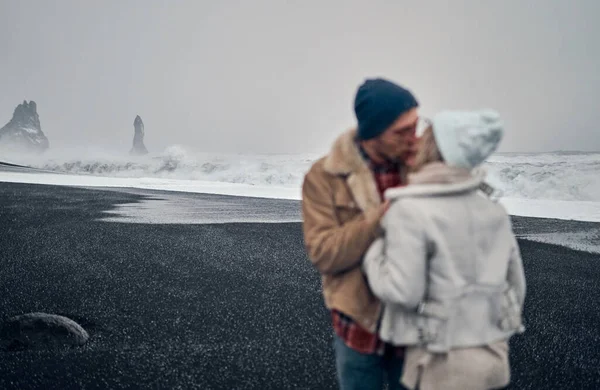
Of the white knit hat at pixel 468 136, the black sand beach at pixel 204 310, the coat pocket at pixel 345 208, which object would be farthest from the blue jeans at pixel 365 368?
the black sand beach at pixel 204 310

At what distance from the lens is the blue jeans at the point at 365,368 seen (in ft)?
5.88

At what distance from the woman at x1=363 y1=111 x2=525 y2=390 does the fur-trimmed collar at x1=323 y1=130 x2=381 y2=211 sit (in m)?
0.15

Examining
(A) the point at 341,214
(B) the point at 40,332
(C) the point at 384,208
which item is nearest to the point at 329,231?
(A) the point at 341,214

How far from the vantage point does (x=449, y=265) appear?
151 cm

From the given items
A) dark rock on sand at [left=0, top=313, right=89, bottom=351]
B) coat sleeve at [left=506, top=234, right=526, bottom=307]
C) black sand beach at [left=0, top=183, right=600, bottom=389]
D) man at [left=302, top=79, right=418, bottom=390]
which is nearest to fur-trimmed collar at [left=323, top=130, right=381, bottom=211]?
man at [left=302, top=79, right=418, bottom=390]

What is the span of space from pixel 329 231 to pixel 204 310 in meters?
3.03

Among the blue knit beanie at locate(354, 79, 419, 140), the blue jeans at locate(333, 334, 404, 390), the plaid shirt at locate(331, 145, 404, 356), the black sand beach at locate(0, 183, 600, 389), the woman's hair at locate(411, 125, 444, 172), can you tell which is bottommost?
the black sand beach at locate(0, 183, 600, 389)

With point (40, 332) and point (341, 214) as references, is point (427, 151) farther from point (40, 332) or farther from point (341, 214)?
point (40, 332)

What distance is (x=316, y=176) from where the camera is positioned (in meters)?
1.72

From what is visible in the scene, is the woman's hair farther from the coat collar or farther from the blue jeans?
the blue jeans

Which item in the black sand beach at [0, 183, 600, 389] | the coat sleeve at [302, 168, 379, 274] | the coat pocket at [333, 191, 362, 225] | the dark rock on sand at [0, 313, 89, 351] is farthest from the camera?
the dark rock on sand at [0, 313, 89, 351]

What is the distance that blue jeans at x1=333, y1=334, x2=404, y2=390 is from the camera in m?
1.79

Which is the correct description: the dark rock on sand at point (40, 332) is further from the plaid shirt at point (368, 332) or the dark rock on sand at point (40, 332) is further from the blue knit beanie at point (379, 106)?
the blue knit beanie at point (379, 106)

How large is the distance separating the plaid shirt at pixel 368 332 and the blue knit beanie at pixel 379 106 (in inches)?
4.6
